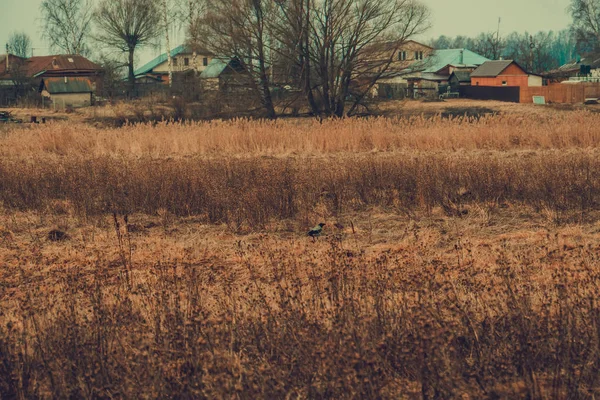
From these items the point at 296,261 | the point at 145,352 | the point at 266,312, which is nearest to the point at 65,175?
the point at 296,261

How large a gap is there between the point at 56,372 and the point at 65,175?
7905mm

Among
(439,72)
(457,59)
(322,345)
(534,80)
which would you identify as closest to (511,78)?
(534,80)

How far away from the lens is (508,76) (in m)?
57.2

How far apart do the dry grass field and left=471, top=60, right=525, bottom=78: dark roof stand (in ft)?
140

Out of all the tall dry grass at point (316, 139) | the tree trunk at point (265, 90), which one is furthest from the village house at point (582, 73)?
the tall dry grass at point (316, 139)

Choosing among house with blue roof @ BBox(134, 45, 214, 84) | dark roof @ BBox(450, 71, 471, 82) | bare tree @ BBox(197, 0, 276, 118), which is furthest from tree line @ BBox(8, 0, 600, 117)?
house with blue roof @ BBox(134, 45, 214, 84)

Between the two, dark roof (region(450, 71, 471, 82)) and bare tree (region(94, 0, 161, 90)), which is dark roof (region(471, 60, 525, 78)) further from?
bare tree (region(94, 0, 161, 90))

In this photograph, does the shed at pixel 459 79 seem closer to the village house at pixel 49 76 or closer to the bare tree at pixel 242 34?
the village house at pixel 49 76

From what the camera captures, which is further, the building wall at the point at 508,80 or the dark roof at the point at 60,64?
the dark roof at the point at 60,64

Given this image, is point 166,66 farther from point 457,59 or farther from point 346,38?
point 346,38

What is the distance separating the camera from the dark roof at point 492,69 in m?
56.9

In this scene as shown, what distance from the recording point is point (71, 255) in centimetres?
820

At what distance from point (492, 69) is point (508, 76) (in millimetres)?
1349

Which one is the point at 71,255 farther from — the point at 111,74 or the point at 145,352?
the point at 111,74
